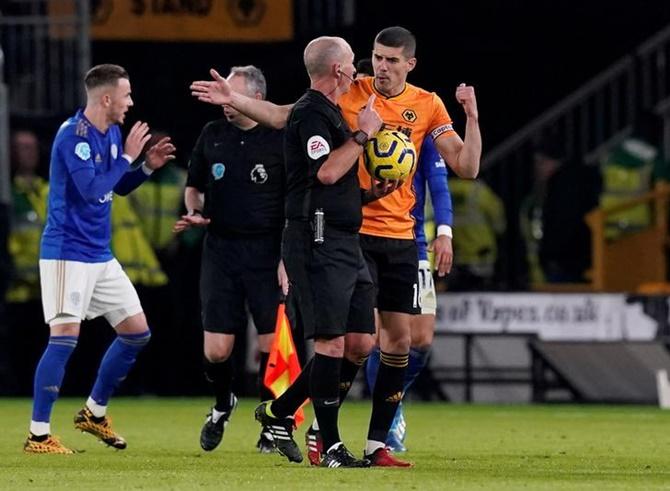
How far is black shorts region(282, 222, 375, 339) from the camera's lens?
10477 mm

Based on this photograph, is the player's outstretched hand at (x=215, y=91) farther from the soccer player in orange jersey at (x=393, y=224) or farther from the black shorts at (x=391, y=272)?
the black shorts at (x=391, y=272)

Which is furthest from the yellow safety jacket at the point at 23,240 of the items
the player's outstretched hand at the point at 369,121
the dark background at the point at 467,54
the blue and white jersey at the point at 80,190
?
the player's outstretched hand at the point at 369,121

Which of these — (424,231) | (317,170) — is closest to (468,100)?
(317,170)

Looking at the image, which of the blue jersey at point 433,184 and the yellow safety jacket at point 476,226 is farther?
the yellow safety jacket at point 476,226

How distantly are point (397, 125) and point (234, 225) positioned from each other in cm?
195

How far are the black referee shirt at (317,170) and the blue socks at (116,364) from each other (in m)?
2.27

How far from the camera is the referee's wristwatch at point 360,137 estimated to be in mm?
10398

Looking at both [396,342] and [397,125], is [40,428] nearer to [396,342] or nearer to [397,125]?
[396,342]

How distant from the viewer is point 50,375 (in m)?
12.2

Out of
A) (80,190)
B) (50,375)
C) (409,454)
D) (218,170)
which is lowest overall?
(409,454)

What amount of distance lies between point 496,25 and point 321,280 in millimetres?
13203

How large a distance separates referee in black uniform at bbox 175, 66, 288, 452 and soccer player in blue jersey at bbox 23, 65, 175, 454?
0.44 m

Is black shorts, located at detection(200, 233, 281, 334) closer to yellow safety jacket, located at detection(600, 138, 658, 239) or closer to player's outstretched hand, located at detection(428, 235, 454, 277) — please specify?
player's outstretched hand, located at detection(428, 235, 454, 277)

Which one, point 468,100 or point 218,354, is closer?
point 468,100
